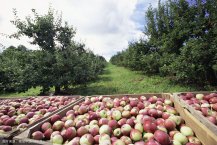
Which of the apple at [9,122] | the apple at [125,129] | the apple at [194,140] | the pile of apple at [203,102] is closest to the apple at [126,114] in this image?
the apple at [125,129]

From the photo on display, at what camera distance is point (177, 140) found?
6.02ft

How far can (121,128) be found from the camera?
85.6 inches

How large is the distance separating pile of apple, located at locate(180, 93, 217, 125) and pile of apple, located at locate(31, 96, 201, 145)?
A: 0.94 feet

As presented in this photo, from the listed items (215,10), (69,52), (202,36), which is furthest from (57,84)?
(215,10)

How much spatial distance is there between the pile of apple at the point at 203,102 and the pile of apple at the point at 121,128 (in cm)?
29

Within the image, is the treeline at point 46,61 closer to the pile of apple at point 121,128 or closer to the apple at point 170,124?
the pile of apple at point 121,128

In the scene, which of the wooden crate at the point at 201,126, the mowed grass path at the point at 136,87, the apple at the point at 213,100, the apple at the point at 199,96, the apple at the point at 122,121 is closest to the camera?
the wooden crate at the point at 201,126

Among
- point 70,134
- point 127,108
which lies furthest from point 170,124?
point 70,134

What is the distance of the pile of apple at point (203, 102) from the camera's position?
2326 millimetres

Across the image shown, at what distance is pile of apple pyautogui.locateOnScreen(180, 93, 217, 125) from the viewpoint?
233cm

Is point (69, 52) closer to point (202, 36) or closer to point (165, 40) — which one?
point (165, 40)

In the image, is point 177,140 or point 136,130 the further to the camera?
point 136,130

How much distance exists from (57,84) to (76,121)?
20.1ft

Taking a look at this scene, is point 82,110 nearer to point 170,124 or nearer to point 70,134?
point 70,134
